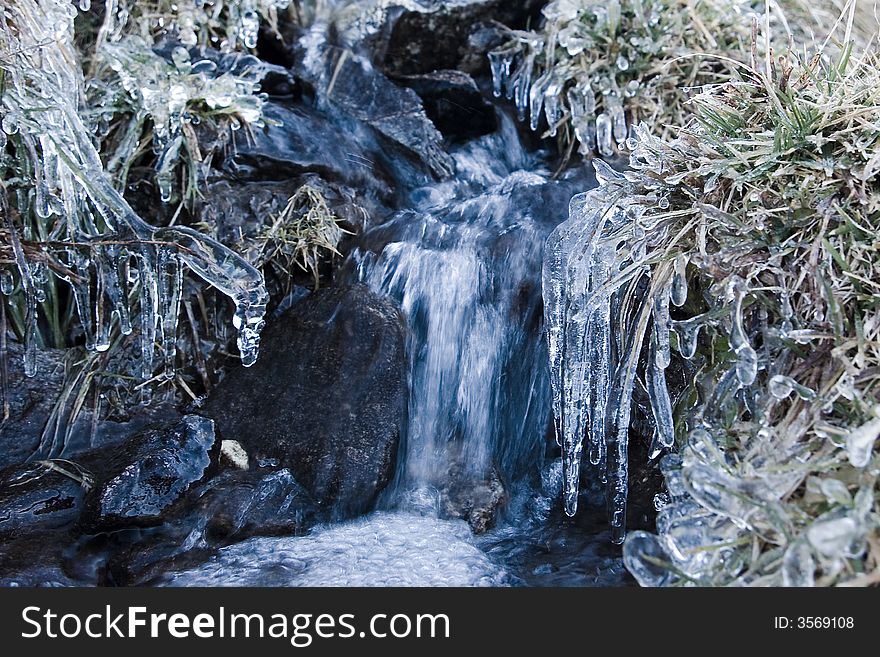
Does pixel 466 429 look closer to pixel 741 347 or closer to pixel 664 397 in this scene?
pixel 664 397

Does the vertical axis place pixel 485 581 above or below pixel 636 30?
below

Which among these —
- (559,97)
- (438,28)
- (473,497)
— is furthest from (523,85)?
(473,497)

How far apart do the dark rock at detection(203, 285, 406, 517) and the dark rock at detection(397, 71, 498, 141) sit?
148 cm

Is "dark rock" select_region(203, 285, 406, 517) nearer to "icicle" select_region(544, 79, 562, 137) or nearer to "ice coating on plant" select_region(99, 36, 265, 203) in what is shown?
"ice coating on plant" select_region(99, 36, 265, 203)

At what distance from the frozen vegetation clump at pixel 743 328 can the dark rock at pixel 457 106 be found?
1596mm

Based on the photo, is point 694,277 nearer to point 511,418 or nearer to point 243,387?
point 511,418

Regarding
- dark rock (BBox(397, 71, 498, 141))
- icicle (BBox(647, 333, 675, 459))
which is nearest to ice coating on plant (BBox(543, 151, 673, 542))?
icicle (BBox(647, 333, 675, 459))

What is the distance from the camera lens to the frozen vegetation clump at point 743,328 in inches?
62.4

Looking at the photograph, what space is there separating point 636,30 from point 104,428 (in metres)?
2.97

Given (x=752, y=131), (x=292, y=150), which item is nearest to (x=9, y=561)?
(x=292, y=150)

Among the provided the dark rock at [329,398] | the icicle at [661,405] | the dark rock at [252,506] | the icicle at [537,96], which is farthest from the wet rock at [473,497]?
the icicle at [537,96]

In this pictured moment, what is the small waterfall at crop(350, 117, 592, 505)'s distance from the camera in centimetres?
273

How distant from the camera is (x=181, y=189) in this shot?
3.26m

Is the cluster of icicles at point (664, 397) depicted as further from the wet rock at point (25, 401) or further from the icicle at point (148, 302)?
the wet rock at point (25, 401)
